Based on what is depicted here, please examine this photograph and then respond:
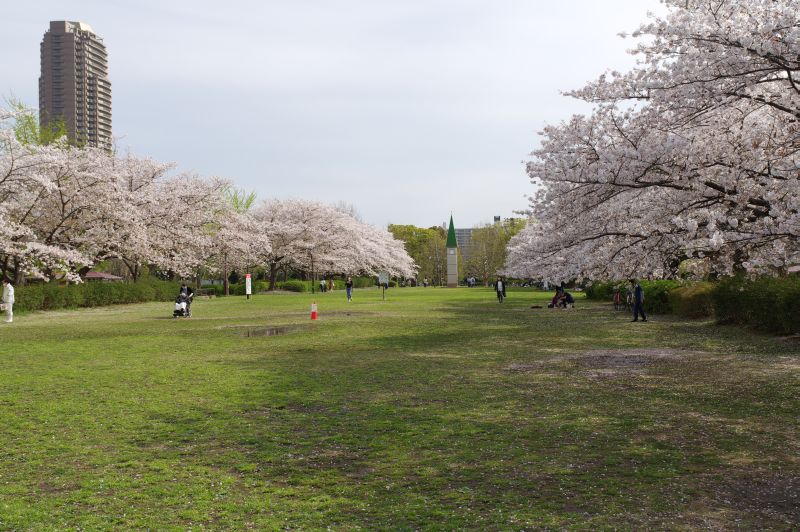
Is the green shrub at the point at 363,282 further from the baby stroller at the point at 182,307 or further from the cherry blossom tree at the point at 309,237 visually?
the baby stroller at the point at 182,307

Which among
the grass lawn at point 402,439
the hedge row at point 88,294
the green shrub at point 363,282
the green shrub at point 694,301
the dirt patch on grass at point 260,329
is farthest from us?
the green shrub at point 363,282

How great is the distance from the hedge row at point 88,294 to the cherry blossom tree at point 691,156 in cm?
2863

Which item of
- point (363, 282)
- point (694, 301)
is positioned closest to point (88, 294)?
point (694, 301)

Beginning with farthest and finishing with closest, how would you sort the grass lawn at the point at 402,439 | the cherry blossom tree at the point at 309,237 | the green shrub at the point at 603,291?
1. the cherry blossom tree at the point at 309,237
2. the green shrub at the point at 603,291
3. the grass lawn at the point at 402,439

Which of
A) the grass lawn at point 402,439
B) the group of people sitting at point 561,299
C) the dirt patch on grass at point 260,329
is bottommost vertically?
the grass lawn at point 402,439

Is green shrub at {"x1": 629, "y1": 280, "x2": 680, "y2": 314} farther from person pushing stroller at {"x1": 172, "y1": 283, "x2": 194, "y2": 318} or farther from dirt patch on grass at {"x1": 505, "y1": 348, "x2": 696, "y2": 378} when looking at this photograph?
person pushing stroller at {"x1": 172, "y1": 283, "x2": 194, "y2": 318}

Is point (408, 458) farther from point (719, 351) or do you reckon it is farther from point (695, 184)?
point (719, 351)

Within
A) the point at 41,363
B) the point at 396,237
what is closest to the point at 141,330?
the point at 41,363

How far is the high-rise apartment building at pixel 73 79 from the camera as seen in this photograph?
611 feet

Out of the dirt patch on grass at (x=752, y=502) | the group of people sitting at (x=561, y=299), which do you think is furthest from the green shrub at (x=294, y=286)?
the dirt patch on grass at (x=752, y=502)

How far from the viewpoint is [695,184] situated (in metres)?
12.5

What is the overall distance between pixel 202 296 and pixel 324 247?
21506 mm

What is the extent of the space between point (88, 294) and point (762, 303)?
115ft

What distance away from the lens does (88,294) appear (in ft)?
132
